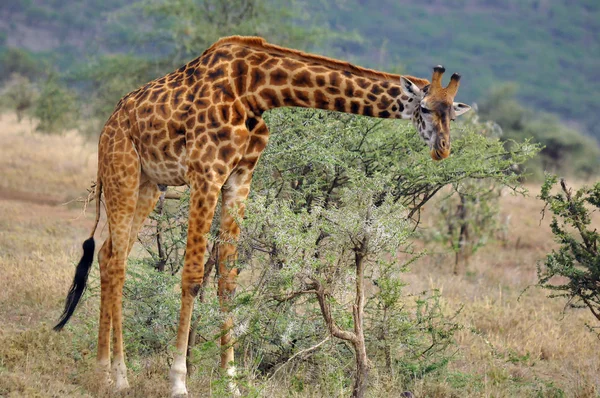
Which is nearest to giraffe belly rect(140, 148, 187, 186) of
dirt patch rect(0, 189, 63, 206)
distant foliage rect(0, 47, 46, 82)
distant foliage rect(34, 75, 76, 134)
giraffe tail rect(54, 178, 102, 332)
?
giraffe tail rect(54, 178, 102, 332)

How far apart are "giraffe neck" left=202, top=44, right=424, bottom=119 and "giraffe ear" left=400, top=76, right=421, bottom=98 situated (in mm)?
61

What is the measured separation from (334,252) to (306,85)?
116 cm

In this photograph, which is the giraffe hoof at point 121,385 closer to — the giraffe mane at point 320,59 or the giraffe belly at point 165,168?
the giraffe belly at point 165,168

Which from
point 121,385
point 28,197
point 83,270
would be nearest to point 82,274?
point 83,270

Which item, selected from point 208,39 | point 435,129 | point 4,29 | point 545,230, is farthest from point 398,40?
point 435,129

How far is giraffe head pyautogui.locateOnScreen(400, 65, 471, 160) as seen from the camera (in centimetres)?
524

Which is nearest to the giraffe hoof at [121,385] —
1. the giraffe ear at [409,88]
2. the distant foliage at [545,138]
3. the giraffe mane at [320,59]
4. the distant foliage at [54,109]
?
the giraffe mane at [320,59]

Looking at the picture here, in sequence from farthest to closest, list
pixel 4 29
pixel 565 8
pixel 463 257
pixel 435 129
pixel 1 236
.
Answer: pixel 565 8 → pixel 4 29 → pixel 463 257 → pixel 1 236 → pixel 435 129

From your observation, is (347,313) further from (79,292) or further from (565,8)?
(565,8)

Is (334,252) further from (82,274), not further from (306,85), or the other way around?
(82,274)

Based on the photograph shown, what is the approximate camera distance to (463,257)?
39.1 feet

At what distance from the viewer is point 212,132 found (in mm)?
5648

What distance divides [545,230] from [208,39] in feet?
31.3

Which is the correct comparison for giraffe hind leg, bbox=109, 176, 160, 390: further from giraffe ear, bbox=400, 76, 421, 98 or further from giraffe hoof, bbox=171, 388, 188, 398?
giraffe ear, bbox=400, 76, 421, 98
